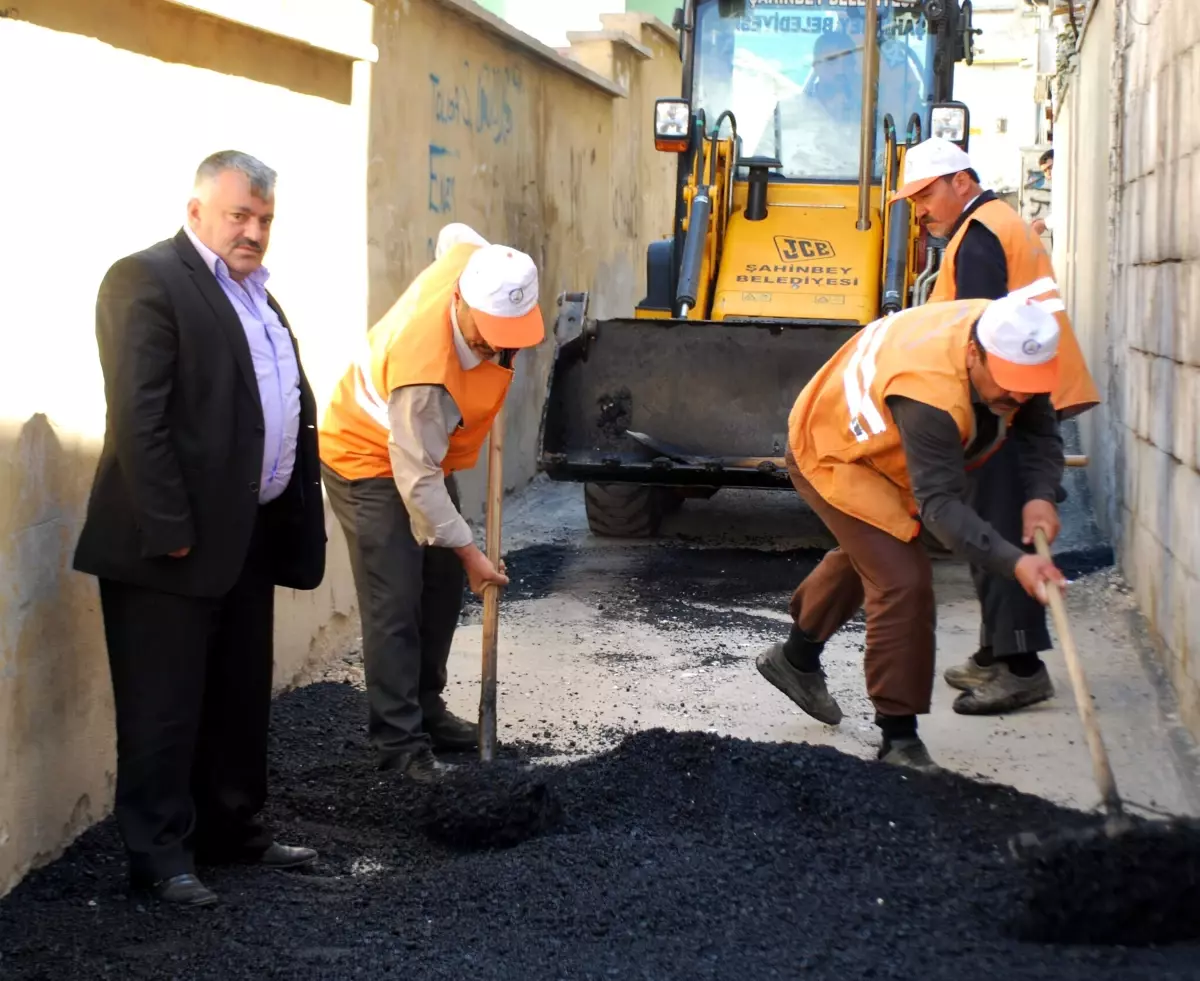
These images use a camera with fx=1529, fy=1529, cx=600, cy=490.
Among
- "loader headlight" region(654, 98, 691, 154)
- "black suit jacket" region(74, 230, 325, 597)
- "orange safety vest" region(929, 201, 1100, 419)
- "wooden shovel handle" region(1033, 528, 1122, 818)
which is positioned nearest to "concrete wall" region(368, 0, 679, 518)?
"loader headlight" region(654, 98, 691, 154)

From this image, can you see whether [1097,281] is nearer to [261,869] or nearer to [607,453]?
[607,453]

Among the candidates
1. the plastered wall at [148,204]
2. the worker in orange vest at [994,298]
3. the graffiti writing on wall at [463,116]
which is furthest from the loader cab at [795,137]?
the worker in orange vest at [994,298]

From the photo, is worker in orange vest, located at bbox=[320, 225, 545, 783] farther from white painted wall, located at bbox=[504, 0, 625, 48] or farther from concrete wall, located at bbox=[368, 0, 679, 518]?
white painted wall, located at bbox=[504, 0, 625, 48]

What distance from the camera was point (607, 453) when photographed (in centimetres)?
755

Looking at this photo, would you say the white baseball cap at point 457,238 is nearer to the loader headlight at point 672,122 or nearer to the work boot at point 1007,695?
the work boot at point 1007,695

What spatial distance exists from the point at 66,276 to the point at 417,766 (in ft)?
5.65

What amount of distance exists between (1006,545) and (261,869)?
213cm

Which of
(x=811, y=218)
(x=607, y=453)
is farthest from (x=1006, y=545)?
(x=811, y=218)

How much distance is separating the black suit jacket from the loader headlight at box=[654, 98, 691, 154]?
512 cm

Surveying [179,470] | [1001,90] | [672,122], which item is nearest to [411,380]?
[179,470]

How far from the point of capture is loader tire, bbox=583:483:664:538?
8.44 m

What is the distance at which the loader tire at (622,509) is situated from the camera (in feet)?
27.7

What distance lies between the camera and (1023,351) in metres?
3.97

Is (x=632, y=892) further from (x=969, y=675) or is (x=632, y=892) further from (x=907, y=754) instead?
(x=969, y=675)
